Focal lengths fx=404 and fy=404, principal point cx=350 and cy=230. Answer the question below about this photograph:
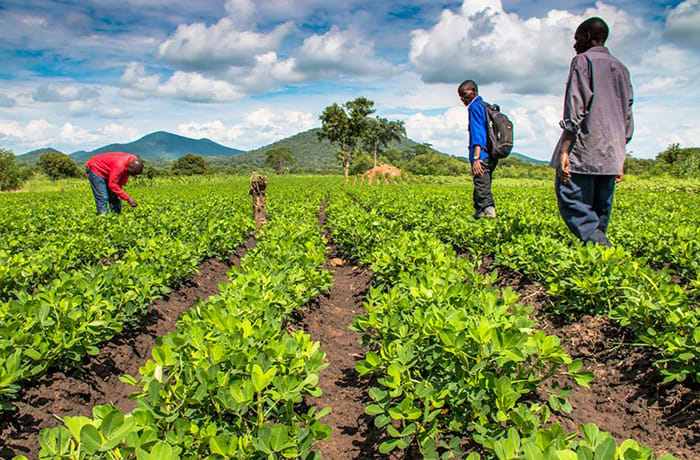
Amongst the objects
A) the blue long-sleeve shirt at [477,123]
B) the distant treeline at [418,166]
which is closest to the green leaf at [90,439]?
the blue long-sleeve shirt at [477,123]

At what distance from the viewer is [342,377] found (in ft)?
10.5

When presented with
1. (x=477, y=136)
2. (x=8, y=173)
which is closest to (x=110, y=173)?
(x=477, y=136)

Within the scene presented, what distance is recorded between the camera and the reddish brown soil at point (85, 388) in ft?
8.20

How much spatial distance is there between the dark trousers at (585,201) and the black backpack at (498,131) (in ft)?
6.04

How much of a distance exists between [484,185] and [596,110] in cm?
241

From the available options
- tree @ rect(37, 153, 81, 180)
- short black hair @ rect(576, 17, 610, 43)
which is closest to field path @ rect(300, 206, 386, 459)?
short black hair @ rect(576, 17, 610, 43)

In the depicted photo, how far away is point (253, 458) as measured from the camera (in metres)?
1.63

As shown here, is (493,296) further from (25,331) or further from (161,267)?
(161,267)

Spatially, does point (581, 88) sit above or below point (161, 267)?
above

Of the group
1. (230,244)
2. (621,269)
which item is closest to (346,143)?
(230,244)

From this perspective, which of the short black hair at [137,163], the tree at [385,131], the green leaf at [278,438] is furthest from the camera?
the tree at [385,131]

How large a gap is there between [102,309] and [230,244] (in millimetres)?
3964

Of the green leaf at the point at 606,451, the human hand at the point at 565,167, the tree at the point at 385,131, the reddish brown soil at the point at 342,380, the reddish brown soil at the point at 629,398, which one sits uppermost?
the tree at the point at 385,131

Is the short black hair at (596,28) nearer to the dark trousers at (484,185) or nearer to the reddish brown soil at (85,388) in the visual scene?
the dark trousers at (484,185)
